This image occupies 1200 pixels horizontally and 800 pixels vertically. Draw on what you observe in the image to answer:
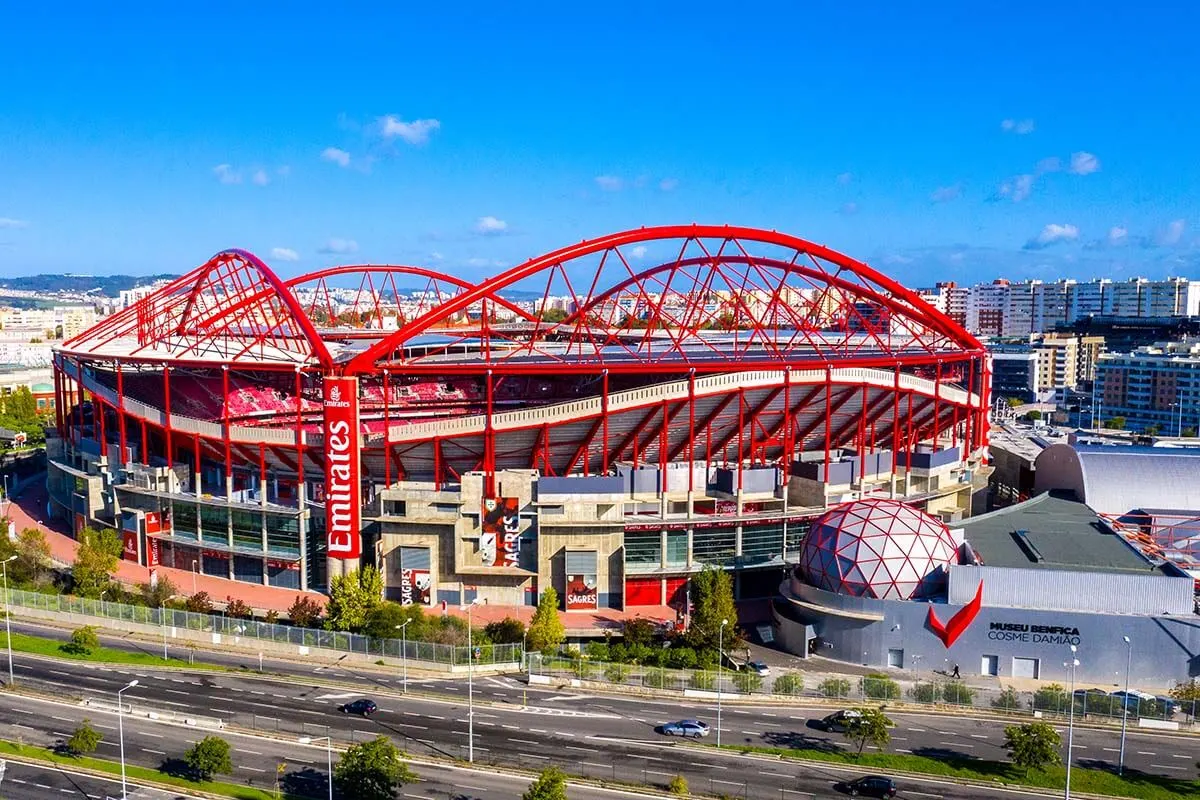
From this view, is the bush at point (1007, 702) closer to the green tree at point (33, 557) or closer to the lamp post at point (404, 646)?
the lamp post at point (404, 646)

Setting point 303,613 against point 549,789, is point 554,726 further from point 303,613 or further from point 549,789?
point 303,613

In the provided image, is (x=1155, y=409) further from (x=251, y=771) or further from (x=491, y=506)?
(x=251, y=771)

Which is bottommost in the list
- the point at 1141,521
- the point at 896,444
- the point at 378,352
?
the point at 1141,521

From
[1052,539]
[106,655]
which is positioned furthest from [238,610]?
[1052,539]

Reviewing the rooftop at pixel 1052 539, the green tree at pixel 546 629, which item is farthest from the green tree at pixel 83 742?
the rooftop at pixel 1052 539

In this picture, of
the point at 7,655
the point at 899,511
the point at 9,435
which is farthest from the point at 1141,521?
the point at 9,435

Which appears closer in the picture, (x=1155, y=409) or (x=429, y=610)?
(x=429, y=610)

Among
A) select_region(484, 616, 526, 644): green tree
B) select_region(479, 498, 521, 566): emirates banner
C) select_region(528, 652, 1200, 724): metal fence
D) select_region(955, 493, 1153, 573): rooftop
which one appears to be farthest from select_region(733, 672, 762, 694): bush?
select_region(479, 498, 521, 566): emirates banner
